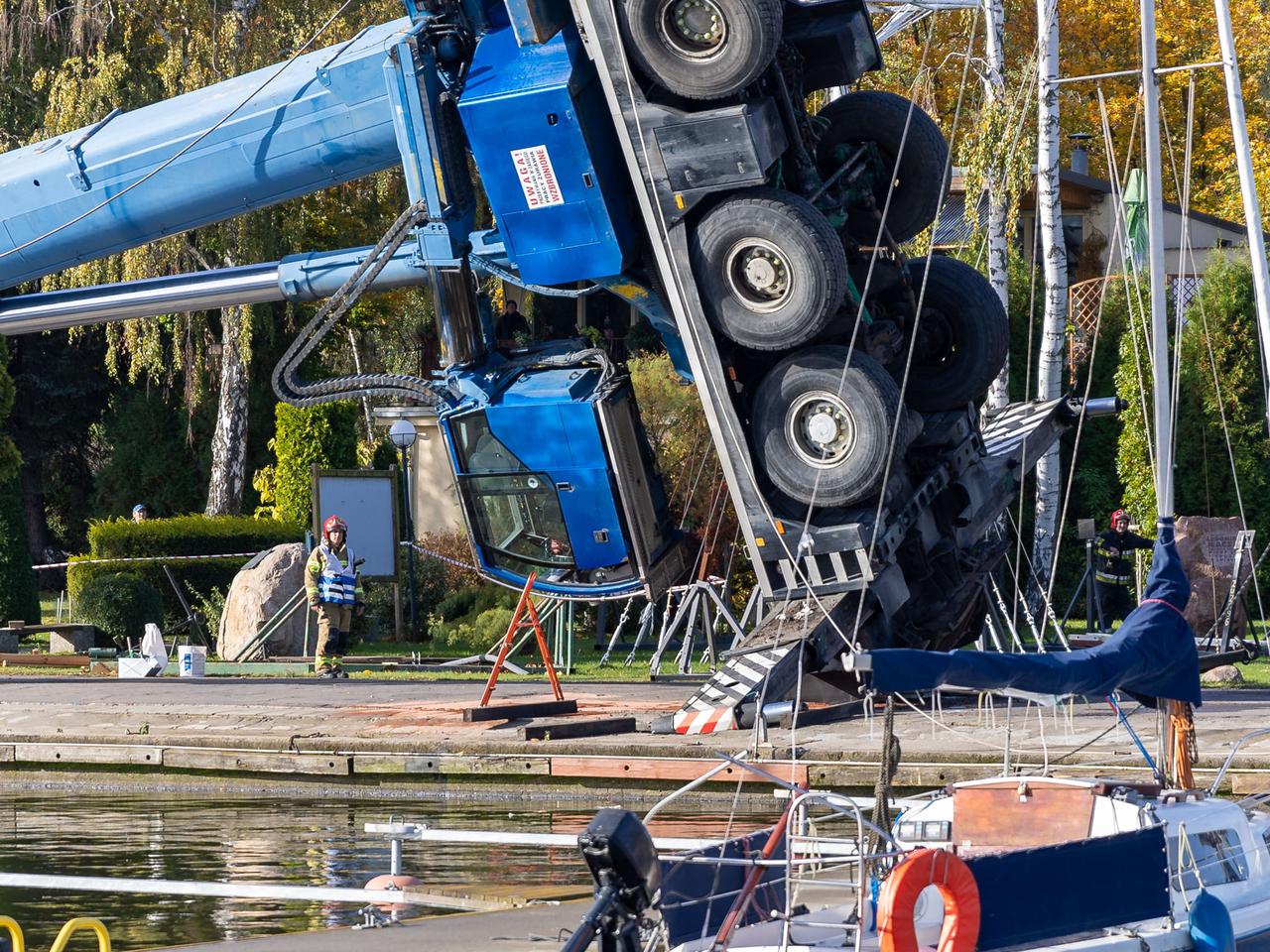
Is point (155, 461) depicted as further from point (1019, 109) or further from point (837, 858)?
point (837, 858)

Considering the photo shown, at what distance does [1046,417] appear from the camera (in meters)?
19.9

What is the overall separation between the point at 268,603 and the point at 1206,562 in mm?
11484

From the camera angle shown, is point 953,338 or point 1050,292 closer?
point 953,338

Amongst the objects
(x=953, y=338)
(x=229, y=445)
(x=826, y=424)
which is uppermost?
(x=229, y=445)

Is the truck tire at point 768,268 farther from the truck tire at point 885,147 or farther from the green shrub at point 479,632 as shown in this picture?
the green shrub at point 479,632

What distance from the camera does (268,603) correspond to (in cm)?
2553

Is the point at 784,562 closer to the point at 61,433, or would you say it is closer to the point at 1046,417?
the point at 1046,417

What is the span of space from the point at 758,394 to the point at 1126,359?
1184cm

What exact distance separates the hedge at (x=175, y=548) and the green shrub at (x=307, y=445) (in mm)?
1832

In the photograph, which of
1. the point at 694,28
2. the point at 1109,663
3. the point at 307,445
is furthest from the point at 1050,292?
the point at 1109,663

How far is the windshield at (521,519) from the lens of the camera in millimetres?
18391

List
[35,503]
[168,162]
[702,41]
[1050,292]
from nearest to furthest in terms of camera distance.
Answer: [702,41] → [168,162] → [1050,292] → [35,503]

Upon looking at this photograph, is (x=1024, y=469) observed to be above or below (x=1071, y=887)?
above

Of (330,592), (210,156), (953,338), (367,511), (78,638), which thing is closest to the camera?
(210,156)
